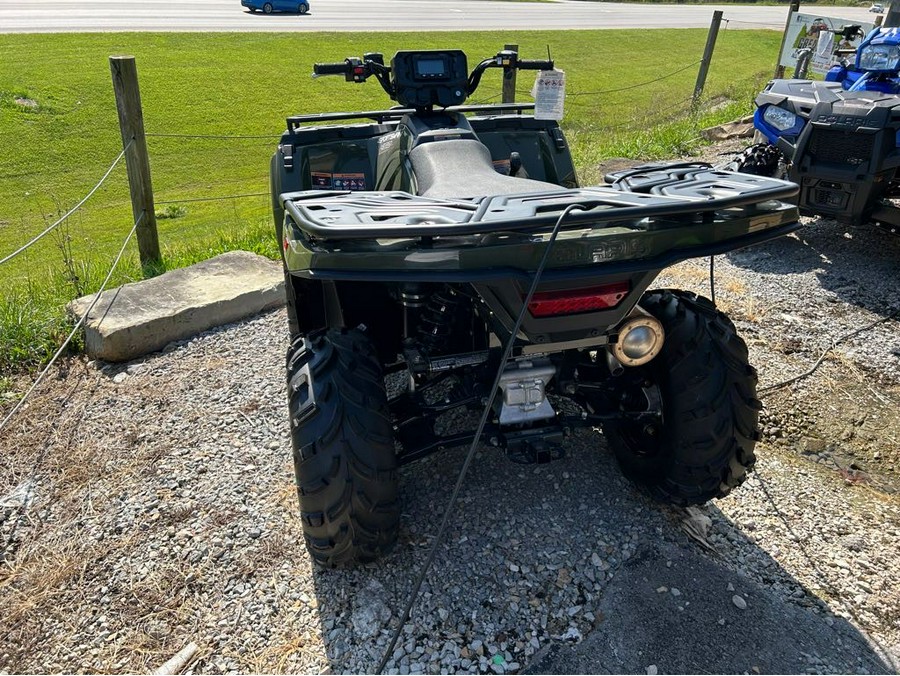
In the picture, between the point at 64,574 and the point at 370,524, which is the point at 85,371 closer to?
the point at 64,574

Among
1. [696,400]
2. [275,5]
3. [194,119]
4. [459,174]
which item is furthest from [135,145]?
[275,5]

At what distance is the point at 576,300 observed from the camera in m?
2.37

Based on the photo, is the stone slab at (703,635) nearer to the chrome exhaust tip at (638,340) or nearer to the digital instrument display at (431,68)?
the chrome exhaust tip at (638,340)

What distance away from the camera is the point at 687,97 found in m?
16.6

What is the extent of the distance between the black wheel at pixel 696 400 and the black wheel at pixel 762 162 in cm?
410

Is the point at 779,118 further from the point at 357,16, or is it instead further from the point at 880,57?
the point at 357,16

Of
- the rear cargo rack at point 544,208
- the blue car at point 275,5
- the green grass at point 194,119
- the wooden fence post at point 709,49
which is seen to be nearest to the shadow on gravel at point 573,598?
the rear cargo rack at point 544,208

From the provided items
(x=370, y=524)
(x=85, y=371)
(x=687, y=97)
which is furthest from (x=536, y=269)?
(x=687, y=97)

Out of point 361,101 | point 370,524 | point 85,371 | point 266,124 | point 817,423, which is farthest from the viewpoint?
point 361,101

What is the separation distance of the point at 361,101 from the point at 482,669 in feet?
49.4

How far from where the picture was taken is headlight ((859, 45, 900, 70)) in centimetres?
597

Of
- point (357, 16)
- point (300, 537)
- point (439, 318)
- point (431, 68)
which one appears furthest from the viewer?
point (357, 16)

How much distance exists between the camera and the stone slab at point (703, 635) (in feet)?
7.89

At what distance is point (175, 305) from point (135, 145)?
1.54m
